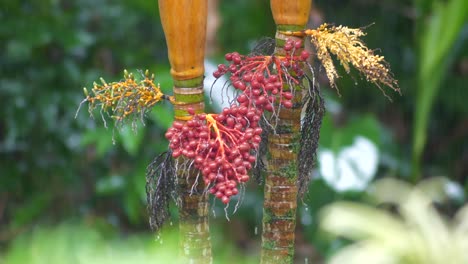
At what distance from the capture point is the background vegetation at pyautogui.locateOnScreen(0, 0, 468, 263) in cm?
190

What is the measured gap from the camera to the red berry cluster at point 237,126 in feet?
2.31

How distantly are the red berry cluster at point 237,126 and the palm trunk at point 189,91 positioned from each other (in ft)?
0.09

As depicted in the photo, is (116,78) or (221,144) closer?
(221,144)

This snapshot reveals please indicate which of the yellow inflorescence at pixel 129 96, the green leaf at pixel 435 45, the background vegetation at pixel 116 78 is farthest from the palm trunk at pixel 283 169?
the green leaf at pixel 435 45

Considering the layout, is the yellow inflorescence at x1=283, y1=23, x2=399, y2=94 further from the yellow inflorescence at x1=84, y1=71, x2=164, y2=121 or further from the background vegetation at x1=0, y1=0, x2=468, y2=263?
the background vegetation at x1=0, y1=0, x2=468, y2=263

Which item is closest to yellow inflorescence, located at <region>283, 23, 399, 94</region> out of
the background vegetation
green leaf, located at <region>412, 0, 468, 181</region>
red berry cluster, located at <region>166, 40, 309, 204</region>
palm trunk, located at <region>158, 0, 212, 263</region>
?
red berry cluster, located at <region>166, 40, 309, 204</region>

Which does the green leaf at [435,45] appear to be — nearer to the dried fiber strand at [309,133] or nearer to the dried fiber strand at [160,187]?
the dried fiber strand at [309,133]

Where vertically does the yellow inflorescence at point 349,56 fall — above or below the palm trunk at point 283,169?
above

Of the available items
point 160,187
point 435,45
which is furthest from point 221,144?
point 435,45

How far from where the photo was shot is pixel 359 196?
1.86 metres

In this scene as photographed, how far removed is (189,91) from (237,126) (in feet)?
0.30

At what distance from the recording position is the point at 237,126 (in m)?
0.73

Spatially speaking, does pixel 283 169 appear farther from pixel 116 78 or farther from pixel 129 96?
pixel 116 78

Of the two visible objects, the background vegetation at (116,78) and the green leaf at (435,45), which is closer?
the green leaf at (435,45)
